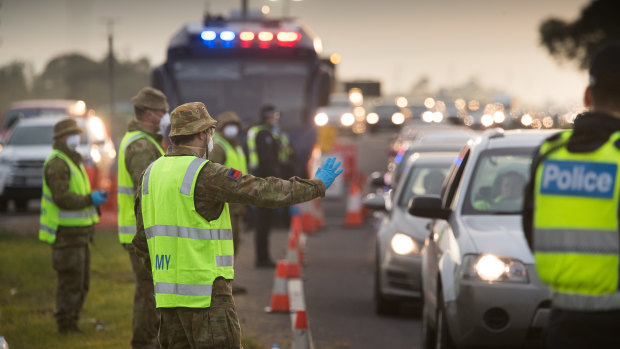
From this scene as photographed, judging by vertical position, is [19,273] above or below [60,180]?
below

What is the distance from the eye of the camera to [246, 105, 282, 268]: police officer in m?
15.1

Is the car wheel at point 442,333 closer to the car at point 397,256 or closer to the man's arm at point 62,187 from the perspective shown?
the car at point 397,256

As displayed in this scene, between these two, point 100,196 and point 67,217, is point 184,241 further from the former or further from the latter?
point 67,217

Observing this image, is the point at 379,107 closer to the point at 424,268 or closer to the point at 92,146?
the point at 92,146

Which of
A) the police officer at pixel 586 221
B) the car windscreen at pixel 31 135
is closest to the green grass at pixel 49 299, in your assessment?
the police officer at pixel 586 221

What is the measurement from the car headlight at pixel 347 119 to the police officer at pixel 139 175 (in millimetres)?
49287

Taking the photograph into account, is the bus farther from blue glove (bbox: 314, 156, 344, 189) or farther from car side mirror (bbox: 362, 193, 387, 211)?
blue glove (bbox: 314, 156, 344, 189)

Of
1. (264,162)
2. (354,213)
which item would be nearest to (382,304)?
(264,162)

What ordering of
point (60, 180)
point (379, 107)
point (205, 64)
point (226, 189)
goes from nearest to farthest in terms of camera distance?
point (226, 189) < point (60, 180) < point (205, 64) < point (379, 107)

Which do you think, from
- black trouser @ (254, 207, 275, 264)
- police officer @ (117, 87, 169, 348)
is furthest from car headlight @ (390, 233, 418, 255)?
black trouser @ (254, 207, 275, 264)

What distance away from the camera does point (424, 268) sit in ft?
30.0

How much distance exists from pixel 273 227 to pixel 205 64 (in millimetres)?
3286

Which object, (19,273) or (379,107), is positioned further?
(379,107)

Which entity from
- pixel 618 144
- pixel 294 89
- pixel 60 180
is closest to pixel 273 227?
pixel 294 89
